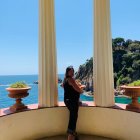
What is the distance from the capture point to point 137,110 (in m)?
3.03

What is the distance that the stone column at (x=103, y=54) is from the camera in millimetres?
3250

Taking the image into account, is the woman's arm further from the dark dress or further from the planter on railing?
the planter on railing

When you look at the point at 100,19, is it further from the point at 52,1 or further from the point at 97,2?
the point at 52,1

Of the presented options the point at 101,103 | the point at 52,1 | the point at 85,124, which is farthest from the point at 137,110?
the point at 52,1

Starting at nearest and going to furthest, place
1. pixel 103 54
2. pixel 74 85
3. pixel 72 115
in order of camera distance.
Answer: pixel 74 85 < pixel 72 115 < pixel 103 54

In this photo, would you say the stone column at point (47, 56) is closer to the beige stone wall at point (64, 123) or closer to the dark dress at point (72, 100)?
the beige stone wall at point (64, 123)

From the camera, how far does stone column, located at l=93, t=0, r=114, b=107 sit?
3250 millimetres

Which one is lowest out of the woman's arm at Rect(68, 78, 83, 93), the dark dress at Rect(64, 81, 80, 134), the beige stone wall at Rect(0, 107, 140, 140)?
the beige stone wall at Rect(0, 107, 140, 140)

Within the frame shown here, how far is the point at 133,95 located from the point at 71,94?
3.19ft

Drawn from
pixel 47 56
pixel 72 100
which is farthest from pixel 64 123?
pixel 47 56

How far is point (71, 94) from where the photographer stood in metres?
3.03

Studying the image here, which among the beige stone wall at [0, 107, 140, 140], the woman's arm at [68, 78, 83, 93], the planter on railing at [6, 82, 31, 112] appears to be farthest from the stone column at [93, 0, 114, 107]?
the planter on railing at [6, 82, 31, 112]

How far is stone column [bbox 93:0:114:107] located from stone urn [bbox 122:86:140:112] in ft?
0.96

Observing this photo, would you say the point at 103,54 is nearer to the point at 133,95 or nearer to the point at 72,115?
the point at 133,95
